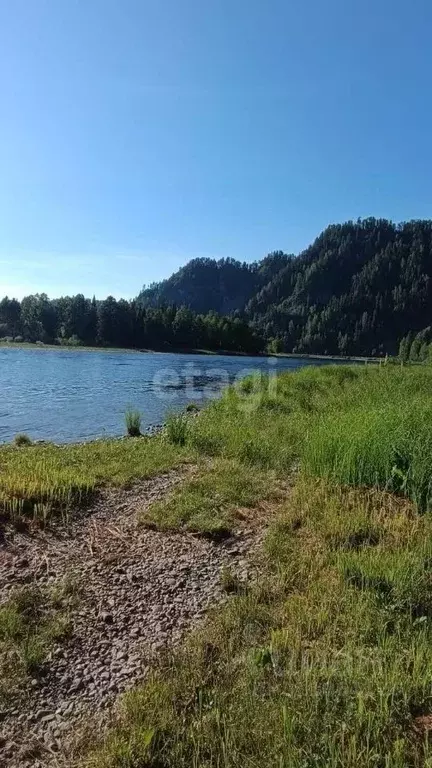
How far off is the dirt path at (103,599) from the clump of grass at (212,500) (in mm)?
266

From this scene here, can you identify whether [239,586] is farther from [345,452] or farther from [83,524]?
[345,452]

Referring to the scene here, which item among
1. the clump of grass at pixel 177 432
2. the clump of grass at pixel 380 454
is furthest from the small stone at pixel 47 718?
the clump of grass at pixel 177 432

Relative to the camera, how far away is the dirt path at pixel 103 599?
3.42 metres

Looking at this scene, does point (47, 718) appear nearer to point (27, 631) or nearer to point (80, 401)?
point (27, 631)

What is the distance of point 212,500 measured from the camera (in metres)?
7.79

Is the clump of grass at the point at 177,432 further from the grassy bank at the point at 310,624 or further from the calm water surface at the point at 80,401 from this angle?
the calm water surface at the point at 80,401

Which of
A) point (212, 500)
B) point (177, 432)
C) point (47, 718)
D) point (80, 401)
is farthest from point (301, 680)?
point (80, 401)

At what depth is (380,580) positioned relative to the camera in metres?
4.82

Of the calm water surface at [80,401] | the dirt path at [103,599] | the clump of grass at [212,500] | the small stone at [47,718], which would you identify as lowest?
the calm water surface at [80,401]

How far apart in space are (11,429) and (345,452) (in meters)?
14.3

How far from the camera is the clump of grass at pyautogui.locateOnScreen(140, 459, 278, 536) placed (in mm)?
6821

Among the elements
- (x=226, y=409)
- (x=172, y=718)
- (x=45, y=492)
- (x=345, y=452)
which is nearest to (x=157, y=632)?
(x=172, y=718)

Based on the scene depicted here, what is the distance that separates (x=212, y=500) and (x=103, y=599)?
307 centimetres

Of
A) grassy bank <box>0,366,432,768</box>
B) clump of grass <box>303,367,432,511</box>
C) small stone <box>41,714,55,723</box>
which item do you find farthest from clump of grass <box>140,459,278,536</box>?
small stone <box>41,714,55,723</box>
